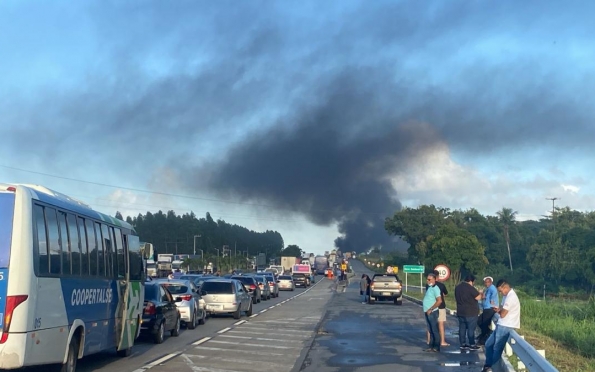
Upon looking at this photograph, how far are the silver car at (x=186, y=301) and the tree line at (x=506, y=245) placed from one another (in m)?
25.9

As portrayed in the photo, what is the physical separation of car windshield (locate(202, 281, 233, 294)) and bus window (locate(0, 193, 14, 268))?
1837 cm

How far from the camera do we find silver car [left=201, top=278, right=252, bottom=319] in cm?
2766

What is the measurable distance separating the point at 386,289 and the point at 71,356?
1221 inches

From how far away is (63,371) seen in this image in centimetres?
1112

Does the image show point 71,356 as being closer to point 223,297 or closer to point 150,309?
point 150,309

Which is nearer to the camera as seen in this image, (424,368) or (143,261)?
(424,368)

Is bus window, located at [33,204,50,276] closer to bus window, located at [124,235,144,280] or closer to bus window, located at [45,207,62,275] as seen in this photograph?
bus window, located at [45,207,62,275]

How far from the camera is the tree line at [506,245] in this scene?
4741 centimetres

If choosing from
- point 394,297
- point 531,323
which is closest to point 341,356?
point 531,323

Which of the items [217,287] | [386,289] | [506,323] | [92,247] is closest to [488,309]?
[506,323]

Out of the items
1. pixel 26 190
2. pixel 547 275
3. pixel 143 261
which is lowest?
pixel 547 275

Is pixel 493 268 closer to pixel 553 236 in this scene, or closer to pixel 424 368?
pixel 553 236

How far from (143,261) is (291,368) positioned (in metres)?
5.05

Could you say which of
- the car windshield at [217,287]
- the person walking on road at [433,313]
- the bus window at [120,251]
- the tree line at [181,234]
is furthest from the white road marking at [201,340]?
the tree line at [181,234]
